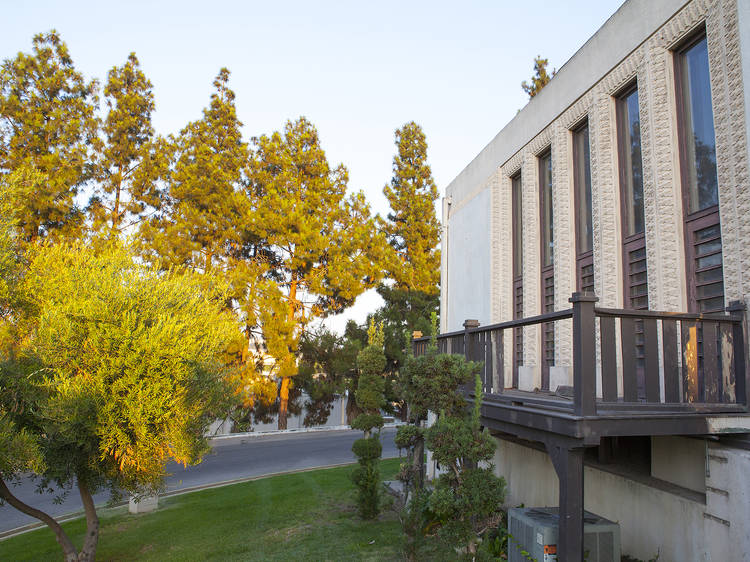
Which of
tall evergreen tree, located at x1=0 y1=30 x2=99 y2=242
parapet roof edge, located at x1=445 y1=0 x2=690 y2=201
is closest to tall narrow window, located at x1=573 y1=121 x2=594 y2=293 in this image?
parapet roof edge, located at x1=445 y1=0 x2=690 y2=201

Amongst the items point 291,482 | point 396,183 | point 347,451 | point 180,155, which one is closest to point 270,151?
point 180,155

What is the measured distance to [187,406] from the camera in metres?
7.93

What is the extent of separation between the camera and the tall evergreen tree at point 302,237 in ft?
79.9

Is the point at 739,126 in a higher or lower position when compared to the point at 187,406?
higher

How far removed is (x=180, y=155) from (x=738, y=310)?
2626 centimetres

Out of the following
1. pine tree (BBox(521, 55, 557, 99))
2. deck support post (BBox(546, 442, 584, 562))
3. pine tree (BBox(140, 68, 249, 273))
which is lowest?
deck support post (BBox(546, 442, 584, 562))

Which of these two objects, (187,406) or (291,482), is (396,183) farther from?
(187,406)

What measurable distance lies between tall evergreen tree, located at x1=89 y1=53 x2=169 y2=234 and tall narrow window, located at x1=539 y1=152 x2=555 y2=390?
19.5m

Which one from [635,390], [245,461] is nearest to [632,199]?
[635,390]

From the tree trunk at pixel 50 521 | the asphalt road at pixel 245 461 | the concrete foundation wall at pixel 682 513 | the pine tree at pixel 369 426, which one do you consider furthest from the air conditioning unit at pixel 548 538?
the asphalt road at pixel 245 461

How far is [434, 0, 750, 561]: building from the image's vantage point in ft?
13.8

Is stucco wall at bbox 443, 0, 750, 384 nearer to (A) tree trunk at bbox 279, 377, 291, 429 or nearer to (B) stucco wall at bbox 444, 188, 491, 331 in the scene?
(B) stucco wall at bbox 444, 188, 491, 331

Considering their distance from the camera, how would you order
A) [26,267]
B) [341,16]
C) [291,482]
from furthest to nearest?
[341,16] < [291,482] < [26,267]

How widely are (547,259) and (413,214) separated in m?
24.4
